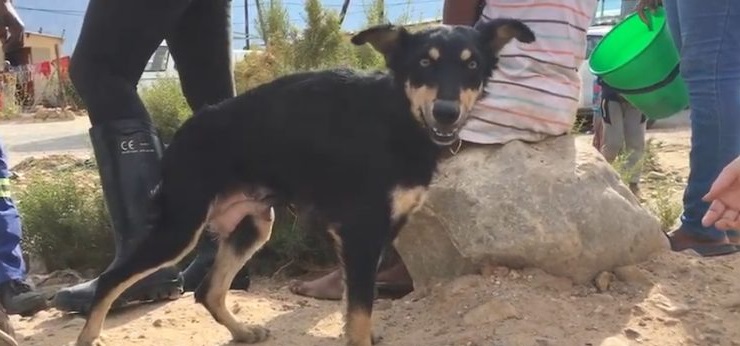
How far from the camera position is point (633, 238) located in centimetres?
353

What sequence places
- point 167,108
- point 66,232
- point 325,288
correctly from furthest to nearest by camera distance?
point 167,108 < point 66,232 < point 325,288

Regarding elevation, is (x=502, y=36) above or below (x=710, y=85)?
above

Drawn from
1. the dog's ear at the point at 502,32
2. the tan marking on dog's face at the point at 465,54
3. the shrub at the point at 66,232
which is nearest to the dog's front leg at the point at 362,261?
the tan marking on dog's face at the point at 465,54

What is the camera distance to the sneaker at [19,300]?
144 inches

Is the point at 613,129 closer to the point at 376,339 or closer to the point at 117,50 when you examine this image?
the point at 376,339

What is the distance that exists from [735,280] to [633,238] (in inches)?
16.2

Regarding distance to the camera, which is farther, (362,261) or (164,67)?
(164,67)

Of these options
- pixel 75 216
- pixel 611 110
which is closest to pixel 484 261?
pixel 75 216

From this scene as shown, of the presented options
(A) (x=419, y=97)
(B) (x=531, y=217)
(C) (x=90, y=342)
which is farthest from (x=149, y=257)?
(B) (x=531, y=217)

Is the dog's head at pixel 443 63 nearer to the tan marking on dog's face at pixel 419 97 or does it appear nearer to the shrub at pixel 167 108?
the tan marking on dog's face at pixel 419 97

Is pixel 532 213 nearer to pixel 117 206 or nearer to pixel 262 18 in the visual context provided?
pixel 117 206

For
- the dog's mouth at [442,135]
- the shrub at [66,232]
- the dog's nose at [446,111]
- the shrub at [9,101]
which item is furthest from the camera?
the shrub at [9,101]

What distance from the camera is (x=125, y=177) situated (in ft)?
11.1

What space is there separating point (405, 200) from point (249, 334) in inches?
30.7
